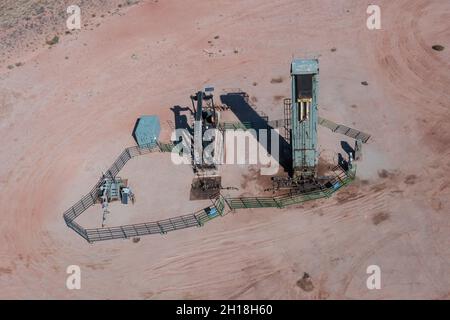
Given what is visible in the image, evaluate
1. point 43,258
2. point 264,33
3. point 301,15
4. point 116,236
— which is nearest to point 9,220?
point 43,258

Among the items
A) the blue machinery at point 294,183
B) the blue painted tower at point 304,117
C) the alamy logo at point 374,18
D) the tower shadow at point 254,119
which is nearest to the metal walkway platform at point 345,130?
the blue machinery at point 294,183

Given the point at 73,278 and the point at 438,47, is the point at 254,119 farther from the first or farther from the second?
the point at 73,278

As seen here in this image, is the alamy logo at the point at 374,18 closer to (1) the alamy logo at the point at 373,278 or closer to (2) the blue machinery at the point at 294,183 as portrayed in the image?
(2) the blue machinery at the point at 294,183

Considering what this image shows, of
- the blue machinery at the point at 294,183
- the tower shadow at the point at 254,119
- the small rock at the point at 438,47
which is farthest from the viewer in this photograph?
the small rock at the point at 438,47

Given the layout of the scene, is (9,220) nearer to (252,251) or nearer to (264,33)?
(252,251)

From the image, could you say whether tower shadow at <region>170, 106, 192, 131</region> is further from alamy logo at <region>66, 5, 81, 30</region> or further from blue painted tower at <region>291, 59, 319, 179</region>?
alamy logo at <region>66, 5, 81, 30</region>

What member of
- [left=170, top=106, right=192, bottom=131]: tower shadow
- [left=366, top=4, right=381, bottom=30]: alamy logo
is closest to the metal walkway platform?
[left=170, top=106, right=192, bottom=131]: tower shadow
